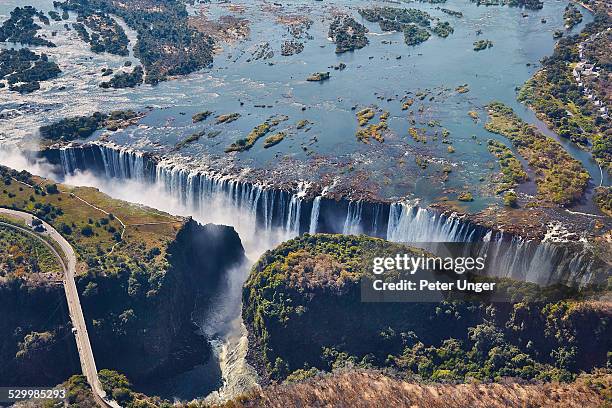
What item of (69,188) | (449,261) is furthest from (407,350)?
(69,188)

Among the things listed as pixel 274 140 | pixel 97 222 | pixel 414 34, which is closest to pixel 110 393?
pixel 97 222

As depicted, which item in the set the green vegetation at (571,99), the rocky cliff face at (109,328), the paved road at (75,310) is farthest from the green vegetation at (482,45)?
the paved road at (75,310)

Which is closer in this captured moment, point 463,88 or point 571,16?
point 463,88

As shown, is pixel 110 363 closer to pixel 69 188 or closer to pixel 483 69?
pixel 69 188

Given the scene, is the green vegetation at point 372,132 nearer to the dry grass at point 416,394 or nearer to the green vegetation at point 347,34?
the green vegetation at point 347,34

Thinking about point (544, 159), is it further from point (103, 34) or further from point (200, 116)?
point (103, 34)
